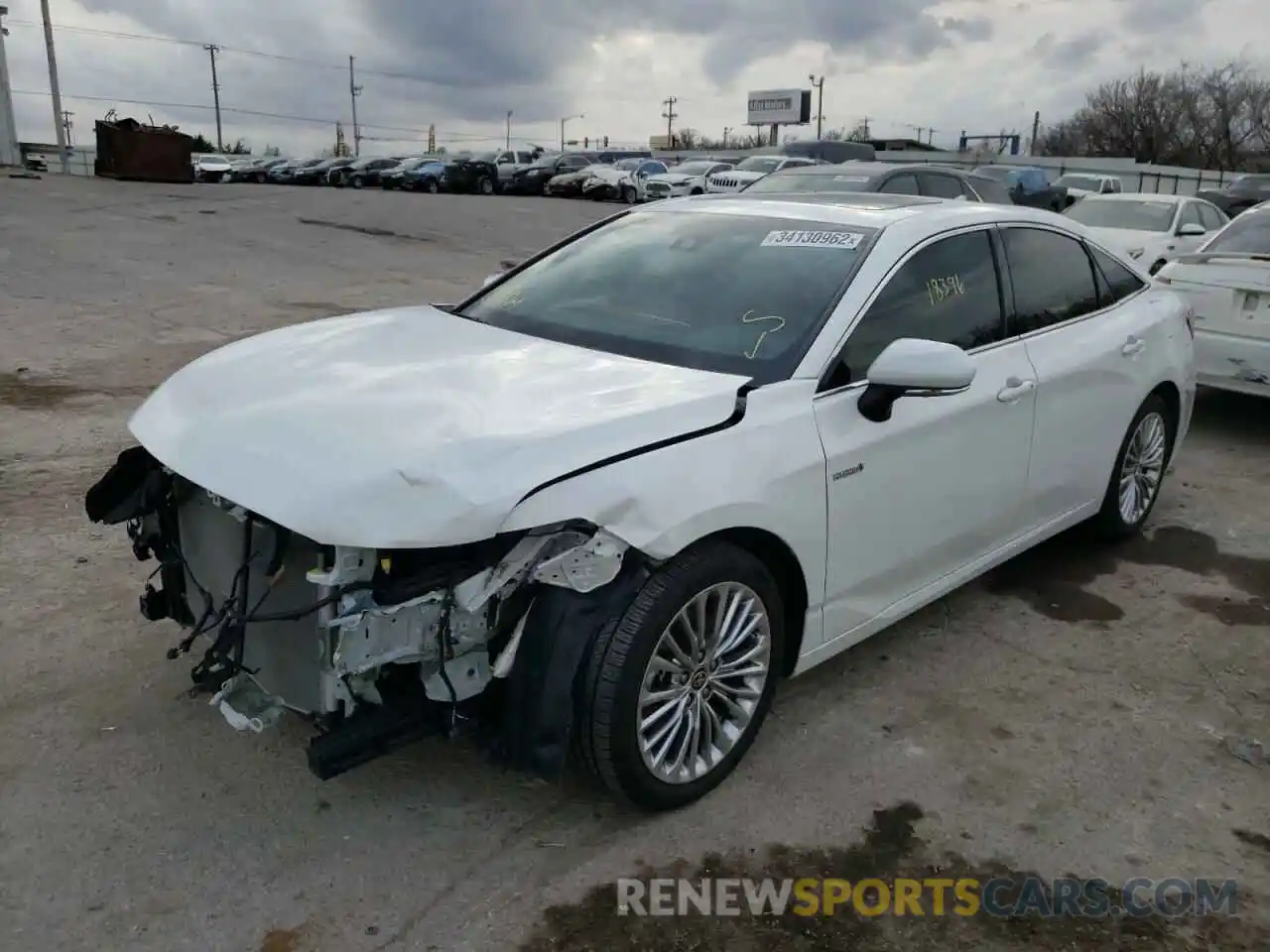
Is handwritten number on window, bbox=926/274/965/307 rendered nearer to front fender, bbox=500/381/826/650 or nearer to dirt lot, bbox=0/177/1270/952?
front fender, bbox=500/381/826/650

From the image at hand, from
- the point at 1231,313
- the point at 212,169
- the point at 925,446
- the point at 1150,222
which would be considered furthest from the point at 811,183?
the point at 212,169

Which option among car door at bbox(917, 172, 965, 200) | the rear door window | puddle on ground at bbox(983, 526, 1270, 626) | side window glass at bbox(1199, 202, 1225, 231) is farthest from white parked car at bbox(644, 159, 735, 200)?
puddle on ground at bbox(983, 526, 1270, 626)

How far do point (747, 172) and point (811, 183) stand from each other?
15594 mm

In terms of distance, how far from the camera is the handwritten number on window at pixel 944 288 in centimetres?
376

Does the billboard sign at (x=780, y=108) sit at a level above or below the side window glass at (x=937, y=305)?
above

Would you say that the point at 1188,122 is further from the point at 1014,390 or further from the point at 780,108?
the point at 1014,390

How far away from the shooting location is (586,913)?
8.61 ft

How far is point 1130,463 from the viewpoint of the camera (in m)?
5.07

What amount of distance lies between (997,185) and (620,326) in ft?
38.1

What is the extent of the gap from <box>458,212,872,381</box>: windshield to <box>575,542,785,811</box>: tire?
655mm

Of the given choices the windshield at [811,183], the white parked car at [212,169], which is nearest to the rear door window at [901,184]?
the windshield at [811,183]

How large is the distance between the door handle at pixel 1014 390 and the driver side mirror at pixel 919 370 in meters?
0.74

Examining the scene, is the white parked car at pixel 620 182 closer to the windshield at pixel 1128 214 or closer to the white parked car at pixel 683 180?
the white parked car at pixel 683 180

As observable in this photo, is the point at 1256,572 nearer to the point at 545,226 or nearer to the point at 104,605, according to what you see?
the point at 104,605
